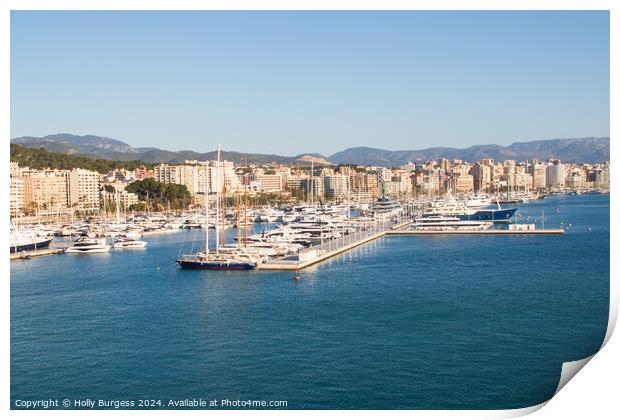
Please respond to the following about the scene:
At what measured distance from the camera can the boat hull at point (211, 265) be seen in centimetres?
877

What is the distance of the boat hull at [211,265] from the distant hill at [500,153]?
14.4m

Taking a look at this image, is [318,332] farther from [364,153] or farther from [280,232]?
[364,153]

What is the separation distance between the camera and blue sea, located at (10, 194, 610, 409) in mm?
4367

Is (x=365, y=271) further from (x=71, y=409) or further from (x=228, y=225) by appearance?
(x=228, y=225)

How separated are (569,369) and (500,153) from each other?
136ft

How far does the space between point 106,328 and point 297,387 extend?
209 cm

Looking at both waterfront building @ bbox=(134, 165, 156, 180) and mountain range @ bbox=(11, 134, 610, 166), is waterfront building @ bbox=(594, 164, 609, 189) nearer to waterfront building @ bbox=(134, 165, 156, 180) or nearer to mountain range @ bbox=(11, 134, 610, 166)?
mountain range @ bbox=(11, 134, 610, 166)

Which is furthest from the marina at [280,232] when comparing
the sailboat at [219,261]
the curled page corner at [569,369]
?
the curled page corner at [569,369]

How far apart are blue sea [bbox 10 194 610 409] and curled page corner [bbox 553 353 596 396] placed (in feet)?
0.18

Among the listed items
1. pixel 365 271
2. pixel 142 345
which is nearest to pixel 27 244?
pixel 365 271

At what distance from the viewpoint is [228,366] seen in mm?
4715

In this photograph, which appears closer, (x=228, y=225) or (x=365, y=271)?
(x=365, y=271)

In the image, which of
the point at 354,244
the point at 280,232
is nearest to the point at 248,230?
the point at 280,232

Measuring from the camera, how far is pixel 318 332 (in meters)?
5.49
